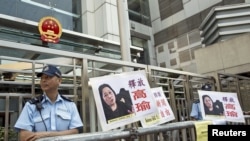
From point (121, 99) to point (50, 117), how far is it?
0.80 m

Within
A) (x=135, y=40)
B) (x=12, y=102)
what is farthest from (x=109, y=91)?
(x=135, y=40)

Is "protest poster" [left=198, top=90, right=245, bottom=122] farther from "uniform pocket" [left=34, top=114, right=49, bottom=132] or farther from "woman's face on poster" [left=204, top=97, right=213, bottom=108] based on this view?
"uniform pocket" [left=34, top=114, right=49, bottom=132]

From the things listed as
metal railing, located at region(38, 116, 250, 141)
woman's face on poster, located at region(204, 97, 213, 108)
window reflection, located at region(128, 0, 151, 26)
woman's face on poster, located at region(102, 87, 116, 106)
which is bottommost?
metal railing, located at region(38, 116, 250, 141)

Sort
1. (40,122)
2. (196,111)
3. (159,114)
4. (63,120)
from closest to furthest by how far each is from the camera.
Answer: (40,122)
(63,120)
(159,114)
(196,111)

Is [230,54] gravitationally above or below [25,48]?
above

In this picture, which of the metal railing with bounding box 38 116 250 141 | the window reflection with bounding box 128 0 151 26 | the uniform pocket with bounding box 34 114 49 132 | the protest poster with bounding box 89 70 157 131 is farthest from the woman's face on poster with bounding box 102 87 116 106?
the window reflection with bounding box 128 0 151 26

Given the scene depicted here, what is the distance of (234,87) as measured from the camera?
254 inches

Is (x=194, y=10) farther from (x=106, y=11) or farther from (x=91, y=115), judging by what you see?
(x=91, y=115)

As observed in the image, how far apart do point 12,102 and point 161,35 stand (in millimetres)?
17428

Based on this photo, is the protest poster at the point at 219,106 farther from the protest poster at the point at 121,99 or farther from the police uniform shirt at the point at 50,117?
the police uniform shirt at the point at 50,117

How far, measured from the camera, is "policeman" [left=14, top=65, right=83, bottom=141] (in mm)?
2496

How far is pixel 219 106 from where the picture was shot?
368 cm

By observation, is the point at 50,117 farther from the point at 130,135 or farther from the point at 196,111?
the point at 196,111

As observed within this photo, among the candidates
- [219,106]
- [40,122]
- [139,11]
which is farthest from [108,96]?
[139,11]
